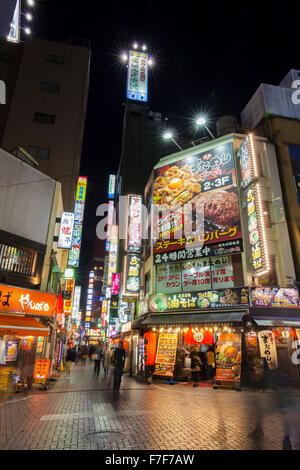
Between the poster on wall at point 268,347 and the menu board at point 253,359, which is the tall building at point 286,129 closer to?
the poster on wall at point 268,347

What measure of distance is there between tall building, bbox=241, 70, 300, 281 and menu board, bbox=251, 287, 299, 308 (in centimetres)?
142

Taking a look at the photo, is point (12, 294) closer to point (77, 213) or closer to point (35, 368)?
point (35, 368)


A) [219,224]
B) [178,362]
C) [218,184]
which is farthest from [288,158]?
[178,362]

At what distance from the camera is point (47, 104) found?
1118 inches

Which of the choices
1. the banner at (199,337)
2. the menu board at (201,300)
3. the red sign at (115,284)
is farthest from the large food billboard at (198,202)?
the red sign at (115,284)

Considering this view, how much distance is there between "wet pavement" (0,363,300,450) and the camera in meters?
5.36

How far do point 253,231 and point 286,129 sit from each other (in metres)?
8.70

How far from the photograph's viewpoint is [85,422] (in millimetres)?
6875

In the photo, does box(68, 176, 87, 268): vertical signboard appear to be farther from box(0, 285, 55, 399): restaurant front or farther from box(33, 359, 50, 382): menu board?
box(33, 359, 50, 382): menu board

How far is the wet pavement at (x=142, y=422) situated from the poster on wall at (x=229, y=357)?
2097 mm

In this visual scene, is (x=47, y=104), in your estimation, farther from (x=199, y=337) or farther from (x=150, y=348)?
(x=199, y=337)

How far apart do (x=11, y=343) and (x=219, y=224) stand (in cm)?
1266

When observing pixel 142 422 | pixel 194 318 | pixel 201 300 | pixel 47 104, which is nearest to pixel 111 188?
pixel 47 104

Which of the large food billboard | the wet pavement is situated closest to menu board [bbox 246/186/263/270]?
the large food billboard
